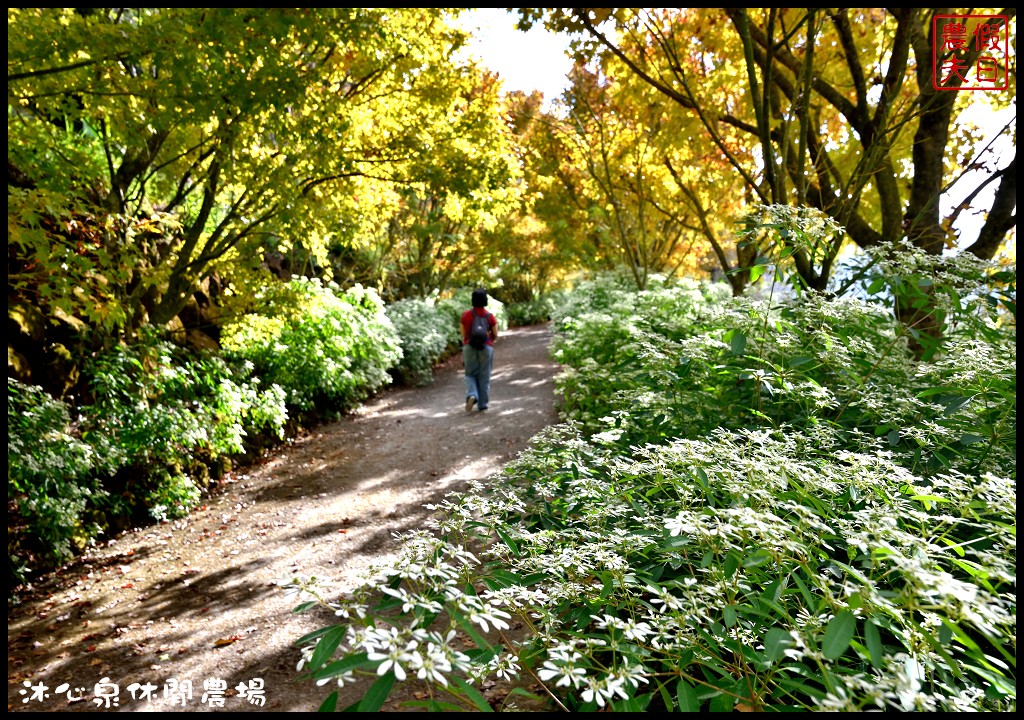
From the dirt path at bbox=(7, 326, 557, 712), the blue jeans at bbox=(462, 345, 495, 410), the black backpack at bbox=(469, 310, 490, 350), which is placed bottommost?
the dirt path at bbox=(7, 326, 557, 712)

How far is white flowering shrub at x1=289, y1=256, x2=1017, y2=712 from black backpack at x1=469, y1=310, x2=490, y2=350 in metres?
4.80

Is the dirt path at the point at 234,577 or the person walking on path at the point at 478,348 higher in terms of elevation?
the person walking on path at the point at 478,348

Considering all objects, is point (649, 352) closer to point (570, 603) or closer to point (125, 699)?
point (570, 603)

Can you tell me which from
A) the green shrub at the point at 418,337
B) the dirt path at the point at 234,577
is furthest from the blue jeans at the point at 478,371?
the green shrub at the point at 418,337

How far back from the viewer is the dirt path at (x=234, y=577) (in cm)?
315

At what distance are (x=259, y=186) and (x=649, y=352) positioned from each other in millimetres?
4754

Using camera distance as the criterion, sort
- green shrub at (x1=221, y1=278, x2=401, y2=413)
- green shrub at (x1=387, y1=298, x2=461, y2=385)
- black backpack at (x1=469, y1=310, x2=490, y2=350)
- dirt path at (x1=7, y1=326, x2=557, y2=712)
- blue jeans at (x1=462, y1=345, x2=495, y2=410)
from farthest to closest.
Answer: green shrub at (x1=387, y1=298, x2=461, y2=385)
blue jeans at (x1=462, y1=345, x2=495, y2=410)
black backpack at (x1=469, y1=310, x2=490, y2=350)
green shrub at (x1=221, y1=278, x2=401, y2=413)
dirt path at (x1=7, y1=326, x2=557, y2=712)

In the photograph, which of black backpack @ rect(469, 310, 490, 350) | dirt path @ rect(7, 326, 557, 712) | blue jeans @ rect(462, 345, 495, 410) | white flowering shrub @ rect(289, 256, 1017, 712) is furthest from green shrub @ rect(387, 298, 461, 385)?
white flowering shrub @ rect(289, 256, 1017, 712)

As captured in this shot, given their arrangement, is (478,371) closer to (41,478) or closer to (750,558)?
(41,478)

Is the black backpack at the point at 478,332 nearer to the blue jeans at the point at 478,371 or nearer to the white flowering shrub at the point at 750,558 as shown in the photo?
the blue jeans at the point at 478,371

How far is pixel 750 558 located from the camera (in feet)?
4.85

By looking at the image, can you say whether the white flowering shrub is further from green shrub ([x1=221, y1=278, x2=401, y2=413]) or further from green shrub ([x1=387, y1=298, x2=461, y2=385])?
green shrub ([x1=387, y1=298, x2=461, y2=385])

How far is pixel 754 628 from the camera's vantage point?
1.69m

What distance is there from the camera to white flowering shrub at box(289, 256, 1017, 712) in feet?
4.37
